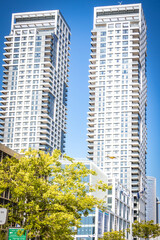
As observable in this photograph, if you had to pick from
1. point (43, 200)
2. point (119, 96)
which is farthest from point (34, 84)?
point (43, 200)

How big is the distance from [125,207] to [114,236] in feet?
216

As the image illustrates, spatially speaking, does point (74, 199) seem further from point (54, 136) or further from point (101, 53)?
point (101, 53)

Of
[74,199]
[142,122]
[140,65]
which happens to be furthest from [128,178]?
[74,199]

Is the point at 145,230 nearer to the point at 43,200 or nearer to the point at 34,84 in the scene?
the point at 43,200

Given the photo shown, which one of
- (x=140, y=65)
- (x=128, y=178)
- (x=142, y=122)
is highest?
(x=140, y=65)

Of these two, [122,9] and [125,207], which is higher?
[122,9]

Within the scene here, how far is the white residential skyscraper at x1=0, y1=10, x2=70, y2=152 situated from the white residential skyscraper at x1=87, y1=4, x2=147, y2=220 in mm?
14240

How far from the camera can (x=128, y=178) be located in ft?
530

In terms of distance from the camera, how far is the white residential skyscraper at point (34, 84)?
530ft

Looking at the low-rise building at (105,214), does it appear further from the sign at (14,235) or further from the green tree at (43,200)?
the sign at (14,235)

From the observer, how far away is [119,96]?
174m

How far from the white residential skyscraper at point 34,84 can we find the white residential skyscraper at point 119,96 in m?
14.2

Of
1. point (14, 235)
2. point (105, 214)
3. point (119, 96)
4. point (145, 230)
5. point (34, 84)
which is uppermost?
point (34, 84)

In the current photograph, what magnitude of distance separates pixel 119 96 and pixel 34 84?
3514 centimetres
